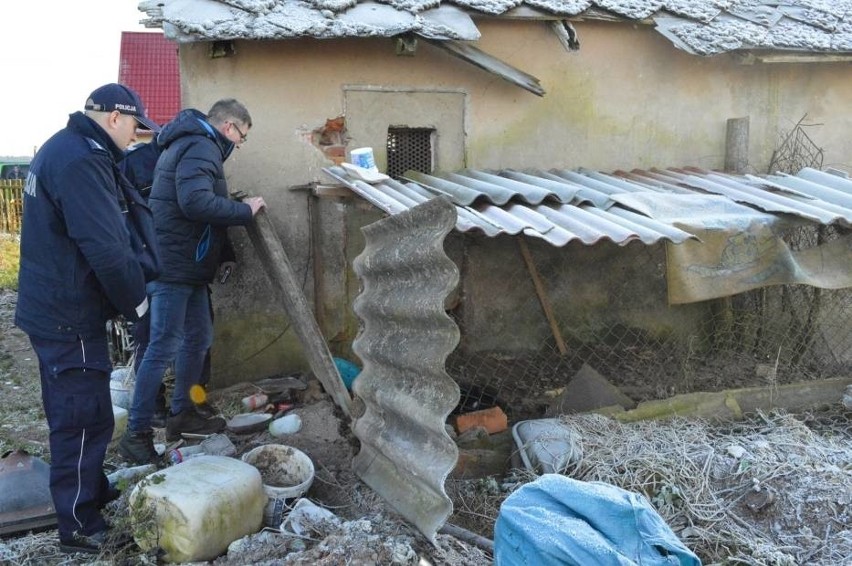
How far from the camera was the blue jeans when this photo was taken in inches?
185

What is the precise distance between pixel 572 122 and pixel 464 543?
4.38 m

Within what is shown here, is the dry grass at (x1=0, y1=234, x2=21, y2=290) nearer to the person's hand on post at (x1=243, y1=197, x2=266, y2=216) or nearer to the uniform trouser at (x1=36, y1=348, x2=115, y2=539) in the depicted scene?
the person's hand on post at (x1=243, y1=197, x2=266, y2=216)

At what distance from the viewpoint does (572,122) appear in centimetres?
708

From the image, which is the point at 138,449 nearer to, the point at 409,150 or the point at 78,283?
the point at 78,283

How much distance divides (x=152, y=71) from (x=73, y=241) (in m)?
14.4

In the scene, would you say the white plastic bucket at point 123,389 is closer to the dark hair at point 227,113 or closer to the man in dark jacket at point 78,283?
the man in dark jacket at point 78,283

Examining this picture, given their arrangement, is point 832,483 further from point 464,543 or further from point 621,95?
point 621,95

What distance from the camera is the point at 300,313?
537 cm

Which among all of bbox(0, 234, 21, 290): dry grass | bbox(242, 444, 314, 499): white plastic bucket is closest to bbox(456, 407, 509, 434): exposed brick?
bbox(242, 444, 314, 499): white plastic bucket

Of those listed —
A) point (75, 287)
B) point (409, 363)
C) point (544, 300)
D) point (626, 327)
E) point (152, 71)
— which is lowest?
point (626, 327)

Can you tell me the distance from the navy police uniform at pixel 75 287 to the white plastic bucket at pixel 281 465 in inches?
38.7

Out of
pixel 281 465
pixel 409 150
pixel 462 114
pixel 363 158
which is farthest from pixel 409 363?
pixel 462 114

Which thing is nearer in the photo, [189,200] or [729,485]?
[729,485]

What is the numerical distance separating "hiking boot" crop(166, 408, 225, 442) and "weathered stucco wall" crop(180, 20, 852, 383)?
1113mm
